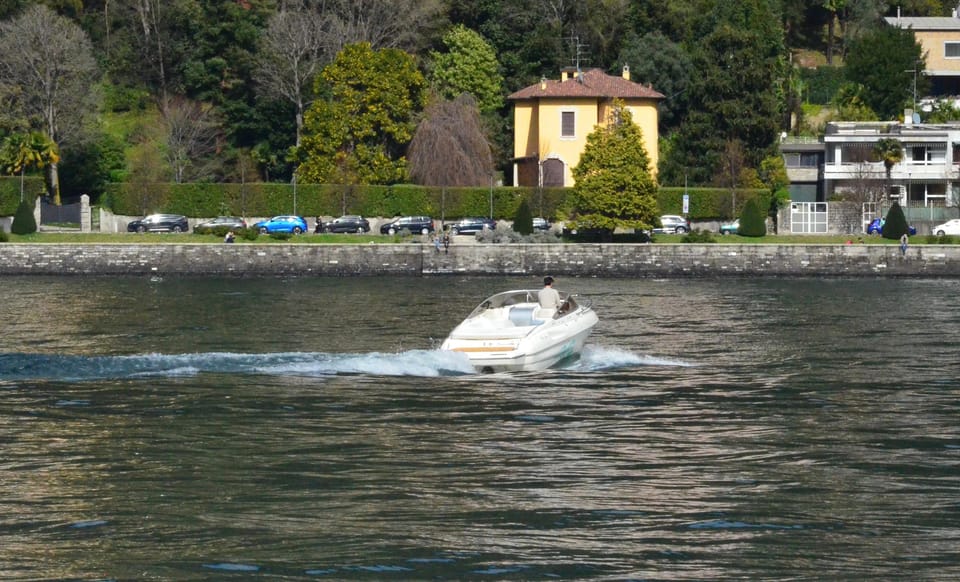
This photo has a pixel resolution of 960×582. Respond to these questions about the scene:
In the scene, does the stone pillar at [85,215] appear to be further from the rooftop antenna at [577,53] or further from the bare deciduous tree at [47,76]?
the rooftop antenna at [577,53]

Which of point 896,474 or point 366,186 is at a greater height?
point 366,186

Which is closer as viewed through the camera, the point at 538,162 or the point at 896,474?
the point at 896,474

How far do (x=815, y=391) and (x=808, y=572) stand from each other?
1521cm

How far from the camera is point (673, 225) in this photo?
9050 cm

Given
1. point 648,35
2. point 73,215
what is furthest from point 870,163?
point 73,215

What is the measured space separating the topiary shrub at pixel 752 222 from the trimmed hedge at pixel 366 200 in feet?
17.0

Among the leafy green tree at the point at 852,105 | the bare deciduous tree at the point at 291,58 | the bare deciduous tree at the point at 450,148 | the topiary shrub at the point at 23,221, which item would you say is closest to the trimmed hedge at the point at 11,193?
the topiary shrub at the point at 23,221

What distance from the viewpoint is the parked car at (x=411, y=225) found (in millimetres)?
89688

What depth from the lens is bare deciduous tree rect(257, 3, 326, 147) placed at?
9919 cm

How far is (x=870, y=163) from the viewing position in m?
98.1

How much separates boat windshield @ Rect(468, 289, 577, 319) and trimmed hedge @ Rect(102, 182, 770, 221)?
51.3 m

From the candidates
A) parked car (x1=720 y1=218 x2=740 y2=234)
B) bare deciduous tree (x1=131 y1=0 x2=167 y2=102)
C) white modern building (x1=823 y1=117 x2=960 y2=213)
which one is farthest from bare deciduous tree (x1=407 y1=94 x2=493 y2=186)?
white modern building (x1=823 y1=117 x2=960 y2=213)

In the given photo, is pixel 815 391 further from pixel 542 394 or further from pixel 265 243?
pixel 265 243

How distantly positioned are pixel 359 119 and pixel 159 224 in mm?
14476
